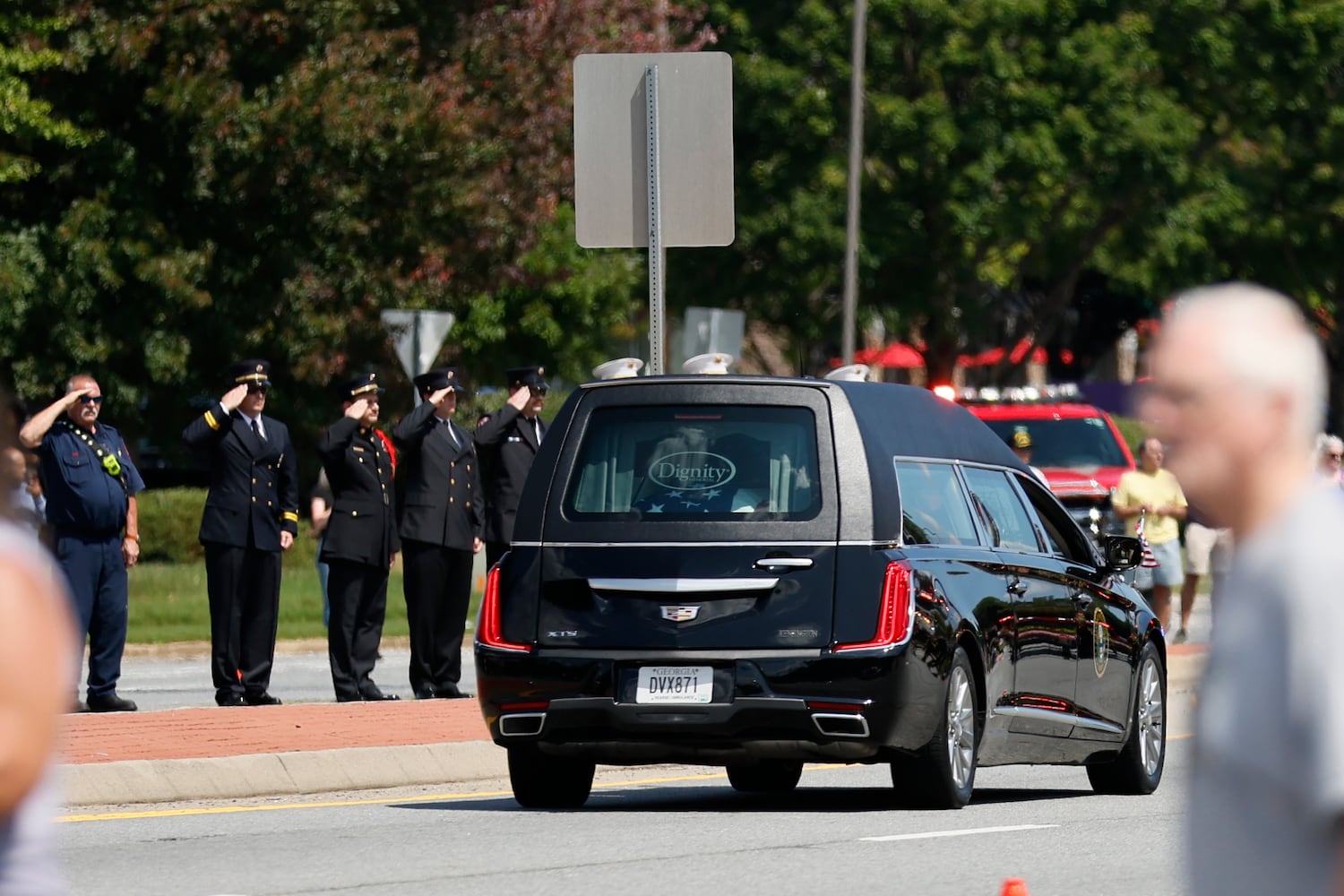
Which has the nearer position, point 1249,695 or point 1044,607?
point 1249,695

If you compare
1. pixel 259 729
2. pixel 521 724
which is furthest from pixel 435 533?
pixel 521 724

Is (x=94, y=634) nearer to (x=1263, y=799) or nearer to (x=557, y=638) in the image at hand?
(x=557, y=638)

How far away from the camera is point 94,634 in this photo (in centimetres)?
1490

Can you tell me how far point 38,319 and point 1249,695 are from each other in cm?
2790

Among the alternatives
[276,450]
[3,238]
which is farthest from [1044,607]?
[3,238]

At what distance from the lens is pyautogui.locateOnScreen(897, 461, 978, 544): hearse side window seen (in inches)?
433

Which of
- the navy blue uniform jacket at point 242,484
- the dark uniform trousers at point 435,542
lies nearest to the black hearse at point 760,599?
the navy blue uniform jacket at point 242,484

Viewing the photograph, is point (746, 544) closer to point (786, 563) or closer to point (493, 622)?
point (786, 563)

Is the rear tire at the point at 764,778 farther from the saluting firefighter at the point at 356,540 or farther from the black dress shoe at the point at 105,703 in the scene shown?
the black dress shoe at the point at 105,703

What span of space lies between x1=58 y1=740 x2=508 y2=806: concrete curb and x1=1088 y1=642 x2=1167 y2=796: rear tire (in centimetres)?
292

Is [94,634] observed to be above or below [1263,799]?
below

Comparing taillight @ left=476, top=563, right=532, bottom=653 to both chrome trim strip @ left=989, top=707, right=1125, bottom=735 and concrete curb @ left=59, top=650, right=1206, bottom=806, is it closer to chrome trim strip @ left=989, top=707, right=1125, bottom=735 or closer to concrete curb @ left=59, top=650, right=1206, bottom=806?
concrete curb @ left=59, top=650, right=1206, bottom=806

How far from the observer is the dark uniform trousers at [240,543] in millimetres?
15359

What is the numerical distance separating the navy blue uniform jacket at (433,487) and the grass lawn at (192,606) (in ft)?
23.7
